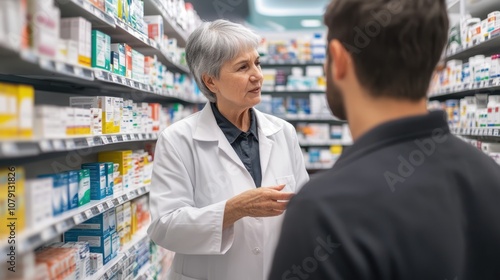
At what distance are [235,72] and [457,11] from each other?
4.24 meters

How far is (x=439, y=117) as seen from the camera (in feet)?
3.37

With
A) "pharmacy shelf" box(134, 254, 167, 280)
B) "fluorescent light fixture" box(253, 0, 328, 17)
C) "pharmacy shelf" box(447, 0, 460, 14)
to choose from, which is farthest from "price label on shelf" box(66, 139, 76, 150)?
"fluorescent light fixture" box(253, 0, 328, 17)

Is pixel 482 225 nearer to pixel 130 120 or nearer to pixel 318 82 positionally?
pixel 130 120

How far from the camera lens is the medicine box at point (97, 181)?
8.07 ft

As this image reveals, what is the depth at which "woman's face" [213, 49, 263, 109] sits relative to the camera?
2.21 metres

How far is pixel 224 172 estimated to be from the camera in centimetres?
210

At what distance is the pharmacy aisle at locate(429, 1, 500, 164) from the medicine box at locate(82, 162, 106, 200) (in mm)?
2494

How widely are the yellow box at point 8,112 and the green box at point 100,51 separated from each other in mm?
936

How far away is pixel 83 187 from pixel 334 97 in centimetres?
159

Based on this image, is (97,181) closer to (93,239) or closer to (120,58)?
(93,239)

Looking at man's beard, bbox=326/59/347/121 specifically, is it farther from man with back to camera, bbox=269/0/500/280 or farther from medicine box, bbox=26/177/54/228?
medicine box, bbox=26/177/54/228

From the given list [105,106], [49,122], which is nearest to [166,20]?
[105,106]

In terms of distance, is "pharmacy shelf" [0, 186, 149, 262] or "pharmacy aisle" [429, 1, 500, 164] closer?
"pharmacy shelf" [0, 186, 149, 262]

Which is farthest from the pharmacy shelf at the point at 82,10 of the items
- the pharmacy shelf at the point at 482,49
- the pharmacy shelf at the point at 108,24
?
the pharmacy shelf at the point at 482,49
